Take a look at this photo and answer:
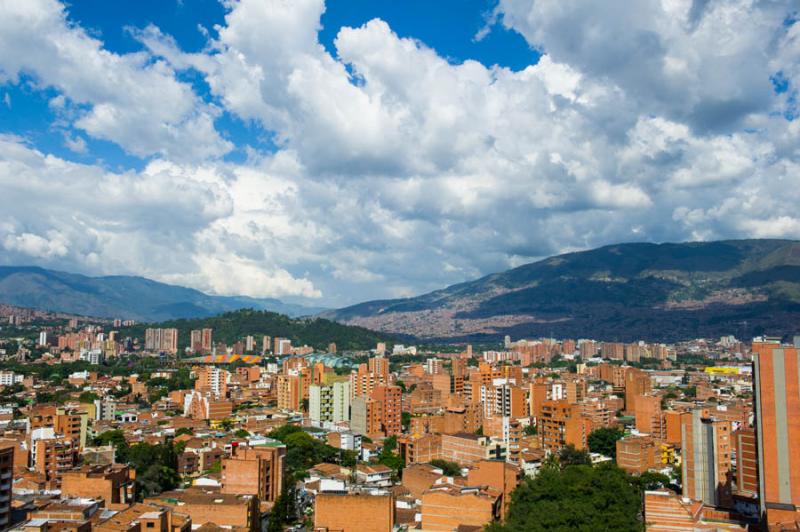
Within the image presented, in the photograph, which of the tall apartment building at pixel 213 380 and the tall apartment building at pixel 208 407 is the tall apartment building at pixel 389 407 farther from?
the tall apartment building at pixel 213 380

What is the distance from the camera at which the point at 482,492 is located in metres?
16.1

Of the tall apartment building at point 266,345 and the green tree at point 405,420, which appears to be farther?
the tall apartment building at point 266,345

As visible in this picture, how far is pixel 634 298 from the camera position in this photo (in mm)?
138125

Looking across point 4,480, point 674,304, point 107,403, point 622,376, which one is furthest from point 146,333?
point 674,304

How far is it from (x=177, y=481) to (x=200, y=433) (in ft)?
26.7

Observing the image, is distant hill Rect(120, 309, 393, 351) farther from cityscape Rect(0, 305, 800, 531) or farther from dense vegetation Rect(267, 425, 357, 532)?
dense vegetation Rect(267, 425, 357, 532)

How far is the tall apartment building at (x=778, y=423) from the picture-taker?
14.8m

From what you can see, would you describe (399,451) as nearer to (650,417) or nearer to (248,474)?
(248,474)

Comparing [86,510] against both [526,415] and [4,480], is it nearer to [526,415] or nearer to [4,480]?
[4,480]

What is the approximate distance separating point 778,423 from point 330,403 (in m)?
24.5

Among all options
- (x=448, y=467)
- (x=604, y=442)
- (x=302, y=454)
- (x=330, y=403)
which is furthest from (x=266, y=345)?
(x=448, y=467)

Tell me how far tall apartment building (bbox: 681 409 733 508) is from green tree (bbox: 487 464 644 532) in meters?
2.75

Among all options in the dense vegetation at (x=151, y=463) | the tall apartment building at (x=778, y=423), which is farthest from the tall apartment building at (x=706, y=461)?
the dense vegetation at (x=151, y=463)

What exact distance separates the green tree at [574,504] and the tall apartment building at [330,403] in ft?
63.3
